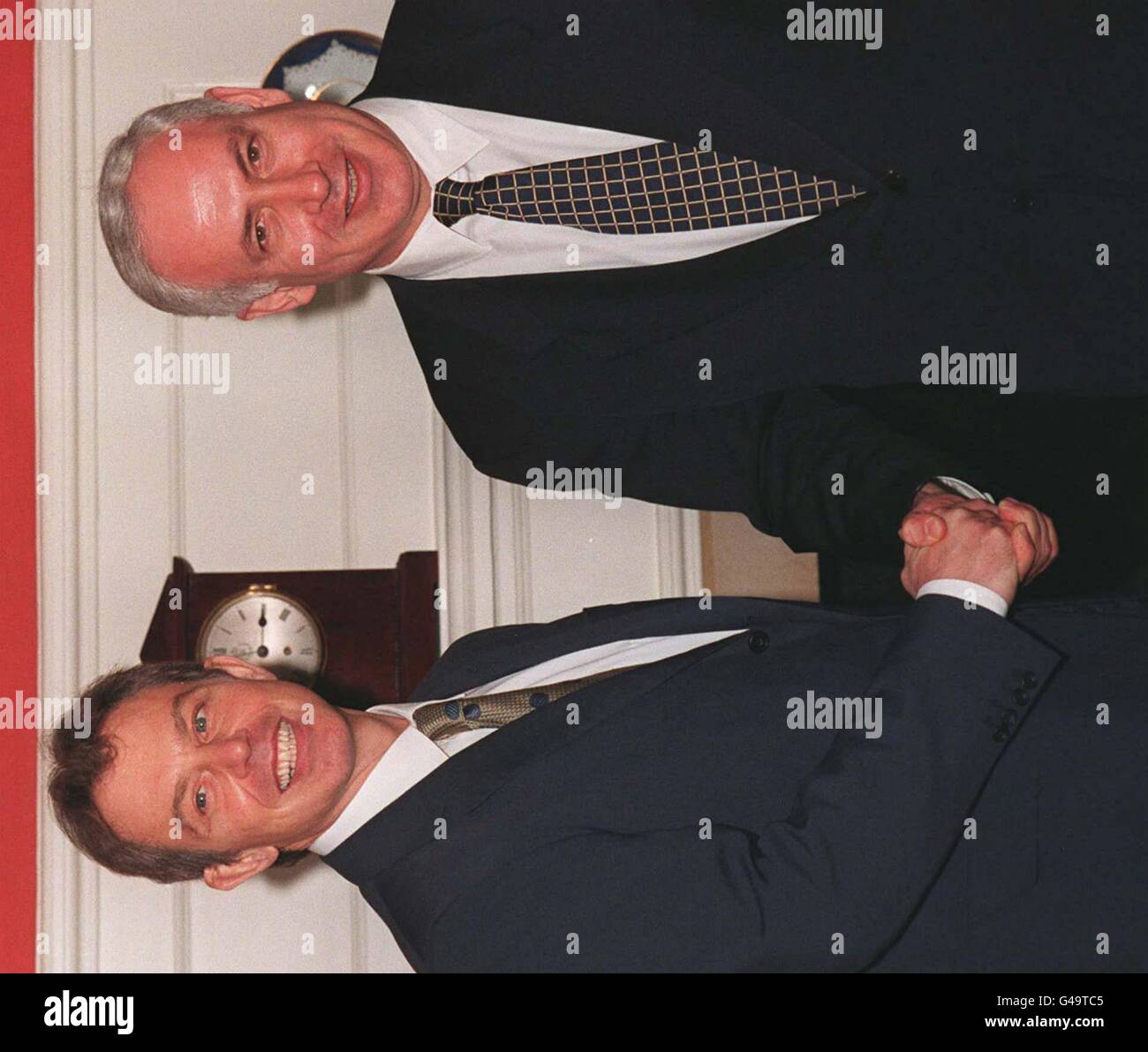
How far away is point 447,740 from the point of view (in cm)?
182

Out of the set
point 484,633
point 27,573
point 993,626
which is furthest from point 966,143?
point 27,573

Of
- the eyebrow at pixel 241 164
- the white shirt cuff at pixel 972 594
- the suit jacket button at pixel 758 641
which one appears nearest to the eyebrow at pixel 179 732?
the eyebrow at pixel 241 164

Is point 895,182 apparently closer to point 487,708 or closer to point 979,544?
point 979,544

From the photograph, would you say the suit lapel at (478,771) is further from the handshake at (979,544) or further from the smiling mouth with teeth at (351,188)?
the smiling mouth with teeth at (351,188)

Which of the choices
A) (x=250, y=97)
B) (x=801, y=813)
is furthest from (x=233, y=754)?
(x=250, y=97)

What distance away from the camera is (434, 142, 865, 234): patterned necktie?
5.72 ft

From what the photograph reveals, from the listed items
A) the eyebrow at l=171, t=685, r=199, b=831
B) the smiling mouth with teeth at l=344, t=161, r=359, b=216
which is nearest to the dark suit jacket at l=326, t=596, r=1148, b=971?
the eyebrow at l=171, t=685, r=199, b=831

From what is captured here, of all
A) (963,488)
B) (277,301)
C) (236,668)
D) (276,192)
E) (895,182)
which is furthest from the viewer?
(277,301)

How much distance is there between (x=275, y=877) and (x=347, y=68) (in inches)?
82.7

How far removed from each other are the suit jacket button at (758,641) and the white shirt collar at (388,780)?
0.48 metres

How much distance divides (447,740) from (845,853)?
68 cm

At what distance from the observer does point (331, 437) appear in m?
3.19

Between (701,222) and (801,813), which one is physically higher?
(701,222)

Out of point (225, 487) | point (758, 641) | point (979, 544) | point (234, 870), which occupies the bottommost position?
point (234, 870)
